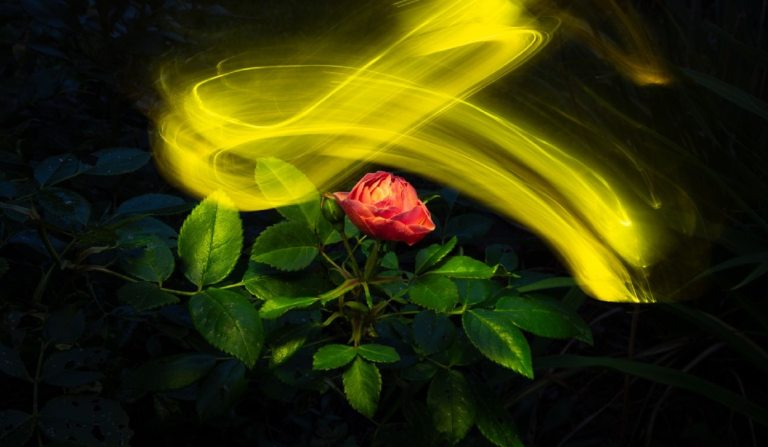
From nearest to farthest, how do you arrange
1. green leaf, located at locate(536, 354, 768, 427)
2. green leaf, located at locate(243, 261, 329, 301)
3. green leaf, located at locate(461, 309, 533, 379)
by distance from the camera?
green leaf, located at locate(461, 309, 533, 379), green leaf, located at locate(243, 261, 329, 301), green leaf, located at locate(536, 354, 768, 427)

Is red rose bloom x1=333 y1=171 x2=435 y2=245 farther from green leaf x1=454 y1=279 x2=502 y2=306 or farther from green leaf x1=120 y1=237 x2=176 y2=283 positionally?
green leaf x1=120 y1=237 x2=176 y2=283

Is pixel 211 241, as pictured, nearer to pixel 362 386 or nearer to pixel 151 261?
pixel 151 261

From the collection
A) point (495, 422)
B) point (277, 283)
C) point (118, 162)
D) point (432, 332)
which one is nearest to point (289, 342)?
point (277, 283)

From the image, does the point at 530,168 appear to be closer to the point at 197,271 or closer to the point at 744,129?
the point at 744,129

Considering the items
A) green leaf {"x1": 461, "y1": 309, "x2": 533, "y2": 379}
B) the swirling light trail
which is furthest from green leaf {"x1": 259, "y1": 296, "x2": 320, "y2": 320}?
the swirling light trail

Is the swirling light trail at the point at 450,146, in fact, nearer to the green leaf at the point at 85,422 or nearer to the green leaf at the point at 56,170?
the green leaf at the point at 56,170

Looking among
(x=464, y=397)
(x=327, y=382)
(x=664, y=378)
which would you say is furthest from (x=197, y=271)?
(x=664, y=378)
